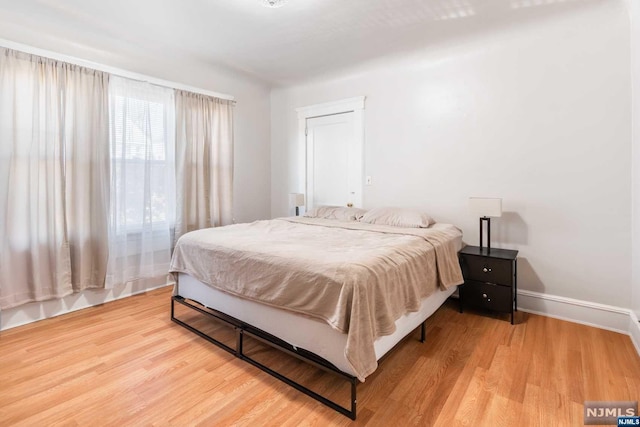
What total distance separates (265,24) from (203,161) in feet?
5.76

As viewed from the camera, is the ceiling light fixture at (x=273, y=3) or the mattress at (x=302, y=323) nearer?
the mattress at (x=302, y=323)

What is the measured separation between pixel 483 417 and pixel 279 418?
41.4 inches

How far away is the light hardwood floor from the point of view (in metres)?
1.62

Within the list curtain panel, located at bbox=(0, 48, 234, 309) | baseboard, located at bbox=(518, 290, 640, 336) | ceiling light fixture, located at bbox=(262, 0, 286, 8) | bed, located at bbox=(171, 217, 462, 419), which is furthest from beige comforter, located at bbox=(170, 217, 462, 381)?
ceiling light fixture, located at bbox=(262, 0, 286, 8)

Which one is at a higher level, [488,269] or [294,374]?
[488,269]

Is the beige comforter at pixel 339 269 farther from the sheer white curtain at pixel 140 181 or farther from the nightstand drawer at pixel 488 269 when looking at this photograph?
the sheer white curtain at pixel 140 181

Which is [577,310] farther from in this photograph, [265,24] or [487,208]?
[265,24]

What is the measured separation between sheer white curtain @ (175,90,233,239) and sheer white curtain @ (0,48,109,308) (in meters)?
0.78

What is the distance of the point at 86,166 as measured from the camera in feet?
9.63

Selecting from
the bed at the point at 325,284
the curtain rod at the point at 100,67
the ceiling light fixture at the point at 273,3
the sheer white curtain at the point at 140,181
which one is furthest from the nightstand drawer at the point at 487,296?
the curtain rod at the point at 100,67

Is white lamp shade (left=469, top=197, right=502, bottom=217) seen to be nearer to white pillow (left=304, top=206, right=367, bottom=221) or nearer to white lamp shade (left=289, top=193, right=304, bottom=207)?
white pillow (left=304, top=206, right=367, bottom=221)

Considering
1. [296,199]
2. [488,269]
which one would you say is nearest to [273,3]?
[296,199]

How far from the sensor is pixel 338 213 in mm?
3822

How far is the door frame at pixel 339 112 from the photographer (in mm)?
4035
